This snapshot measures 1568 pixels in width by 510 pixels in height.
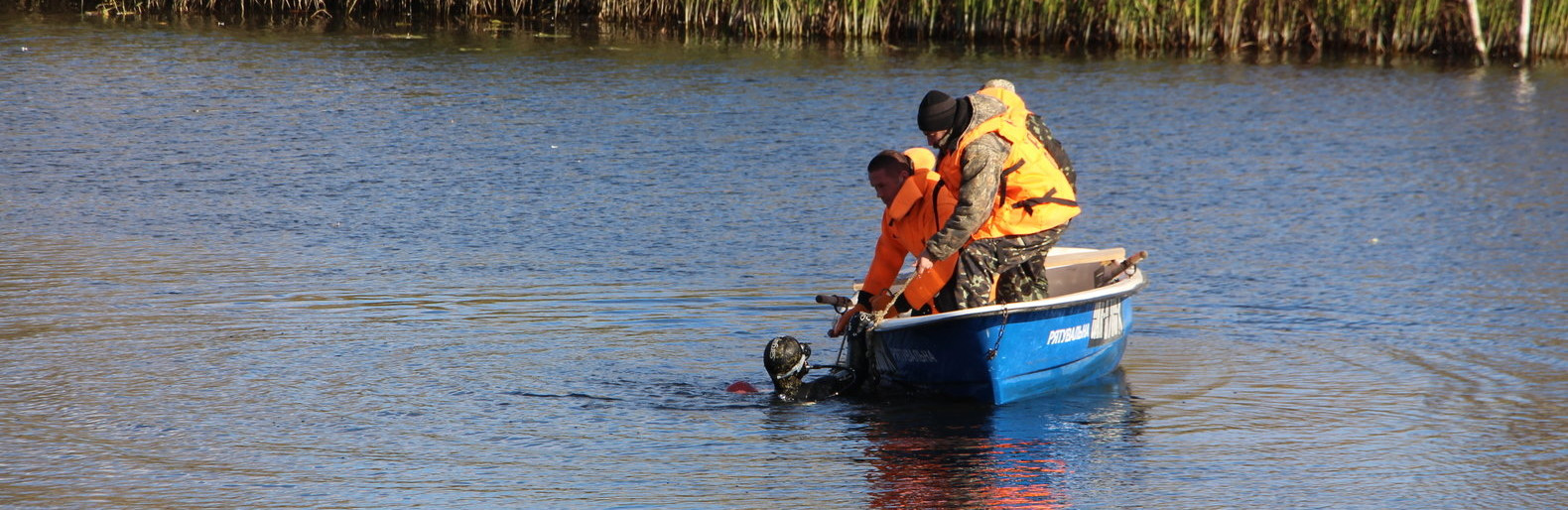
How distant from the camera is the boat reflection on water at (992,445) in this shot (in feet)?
21.3

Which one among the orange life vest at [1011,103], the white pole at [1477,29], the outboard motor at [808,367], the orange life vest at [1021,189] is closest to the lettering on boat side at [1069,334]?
the orange life vest at [1021,189]

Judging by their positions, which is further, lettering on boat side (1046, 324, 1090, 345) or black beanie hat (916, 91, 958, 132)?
lettering on boat side (1046, 324, 1090, 345)

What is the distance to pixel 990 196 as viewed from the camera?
24.2 feet

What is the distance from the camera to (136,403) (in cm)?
755

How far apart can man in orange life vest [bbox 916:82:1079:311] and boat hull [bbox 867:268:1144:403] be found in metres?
0.24

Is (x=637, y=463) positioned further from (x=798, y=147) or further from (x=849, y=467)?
(x=798, y=147)

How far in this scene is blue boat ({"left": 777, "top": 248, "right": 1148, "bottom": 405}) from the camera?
7.48m

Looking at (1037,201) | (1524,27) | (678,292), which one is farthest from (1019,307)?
(1524,27)

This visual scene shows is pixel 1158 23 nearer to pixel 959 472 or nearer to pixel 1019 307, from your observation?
pixel 1019 307

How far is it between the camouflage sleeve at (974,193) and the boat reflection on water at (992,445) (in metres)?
0.74

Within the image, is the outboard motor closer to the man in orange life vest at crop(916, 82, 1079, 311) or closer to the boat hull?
the boat hull

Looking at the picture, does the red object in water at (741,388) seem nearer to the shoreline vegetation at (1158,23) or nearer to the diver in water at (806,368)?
the diver in water at (806,368)

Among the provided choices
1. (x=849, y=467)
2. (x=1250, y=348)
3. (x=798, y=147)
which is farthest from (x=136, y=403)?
(x=798, y=147)

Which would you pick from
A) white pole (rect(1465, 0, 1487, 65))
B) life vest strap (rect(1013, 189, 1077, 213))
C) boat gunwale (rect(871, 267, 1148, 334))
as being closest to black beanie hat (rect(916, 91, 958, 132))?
life vest strap (rect(1013, 189, 1077, 213))
